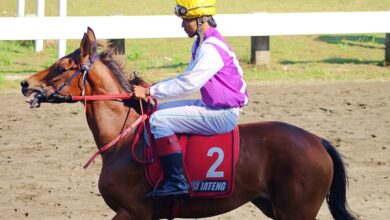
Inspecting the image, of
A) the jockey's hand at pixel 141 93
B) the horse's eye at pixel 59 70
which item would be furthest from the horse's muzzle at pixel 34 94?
the jockey's hand at pixel 141 93

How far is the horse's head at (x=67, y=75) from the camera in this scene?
255 inches

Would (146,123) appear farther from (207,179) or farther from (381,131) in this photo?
(381,131)

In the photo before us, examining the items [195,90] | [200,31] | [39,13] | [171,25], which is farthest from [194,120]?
[39,13]

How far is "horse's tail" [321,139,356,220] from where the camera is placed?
263 inches

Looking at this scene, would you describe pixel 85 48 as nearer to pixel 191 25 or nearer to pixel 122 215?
pixel 191 25

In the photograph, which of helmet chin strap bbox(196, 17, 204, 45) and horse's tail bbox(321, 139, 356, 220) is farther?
horse's tail bbox(321, 139, 356, 220)

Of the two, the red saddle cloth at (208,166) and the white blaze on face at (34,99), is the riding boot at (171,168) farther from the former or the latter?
the white blaze on face at (34,99)

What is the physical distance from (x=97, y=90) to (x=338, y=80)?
8.59 m

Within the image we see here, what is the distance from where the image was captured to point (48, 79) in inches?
257

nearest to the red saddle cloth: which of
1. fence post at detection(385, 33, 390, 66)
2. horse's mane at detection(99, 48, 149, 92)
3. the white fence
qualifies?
horse's mane at detection(99, 48, 149, 92)

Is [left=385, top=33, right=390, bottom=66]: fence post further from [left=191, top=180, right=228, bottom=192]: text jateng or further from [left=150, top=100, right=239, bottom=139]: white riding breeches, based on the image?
[left=191, top=180, right=228, bottom=192]: text jateng

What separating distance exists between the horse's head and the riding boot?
738mm

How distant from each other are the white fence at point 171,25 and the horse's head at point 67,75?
825 cm

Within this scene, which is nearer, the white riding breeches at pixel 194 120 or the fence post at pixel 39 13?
the white riding breeches at pixel 194 120
